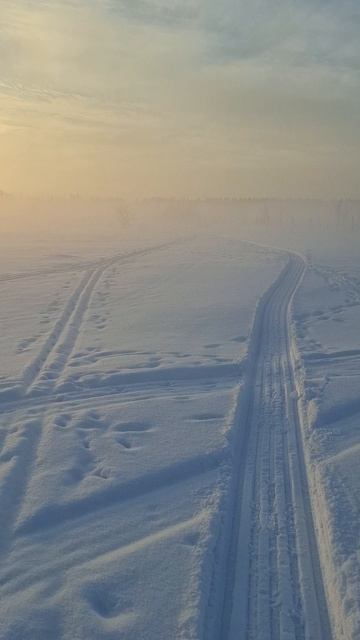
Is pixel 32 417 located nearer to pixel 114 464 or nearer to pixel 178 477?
pixel 114 464

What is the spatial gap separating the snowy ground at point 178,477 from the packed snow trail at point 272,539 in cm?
2

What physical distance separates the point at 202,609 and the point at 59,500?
2510 mm

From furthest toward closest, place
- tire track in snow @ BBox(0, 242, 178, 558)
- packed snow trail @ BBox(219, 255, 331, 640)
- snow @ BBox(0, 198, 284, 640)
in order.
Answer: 1. tire track in snow @ BBox(0, 242, 178, 558)
2. snow @ BBox(0, 198, 284, 640)
3. packed snow trail @ BBox(219, 255, 331, 640)

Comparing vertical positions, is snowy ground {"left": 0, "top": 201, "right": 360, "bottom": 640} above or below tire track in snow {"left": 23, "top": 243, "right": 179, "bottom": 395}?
below

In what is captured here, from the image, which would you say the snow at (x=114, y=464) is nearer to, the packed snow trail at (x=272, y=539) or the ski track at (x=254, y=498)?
the ski track at (x=254, y=498)

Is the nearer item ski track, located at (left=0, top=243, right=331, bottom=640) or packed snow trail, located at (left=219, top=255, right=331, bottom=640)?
packed snow trail, located at (left=219, top=255, right=331, bottom=640)

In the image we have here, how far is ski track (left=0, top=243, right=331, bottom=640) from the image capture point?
16.3ft

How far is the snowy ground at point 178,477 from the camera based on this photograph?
504cm

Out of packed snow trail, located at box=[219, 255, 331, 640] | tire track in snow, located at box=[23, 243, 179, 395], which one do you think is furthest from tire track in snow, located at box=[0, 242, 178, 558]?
packed snow trail, located at box=[219, 255, 331, 640]

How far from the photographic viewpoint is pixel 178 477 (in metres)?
7.37

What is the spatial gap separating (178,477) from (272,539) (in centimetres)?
183

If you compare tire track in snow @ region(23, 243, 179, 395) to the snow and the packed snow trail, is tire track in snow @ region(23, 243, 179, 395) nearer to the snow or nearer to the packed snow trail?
the snow

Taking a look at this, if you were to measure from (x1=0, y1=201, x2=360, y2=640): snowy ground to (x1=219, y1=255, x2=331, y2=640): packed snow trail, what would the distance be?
0.02m

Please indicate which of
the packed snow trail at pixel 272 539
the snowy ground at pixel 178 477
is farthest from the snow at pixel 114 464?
the packed snow trail at pixel 272 539
